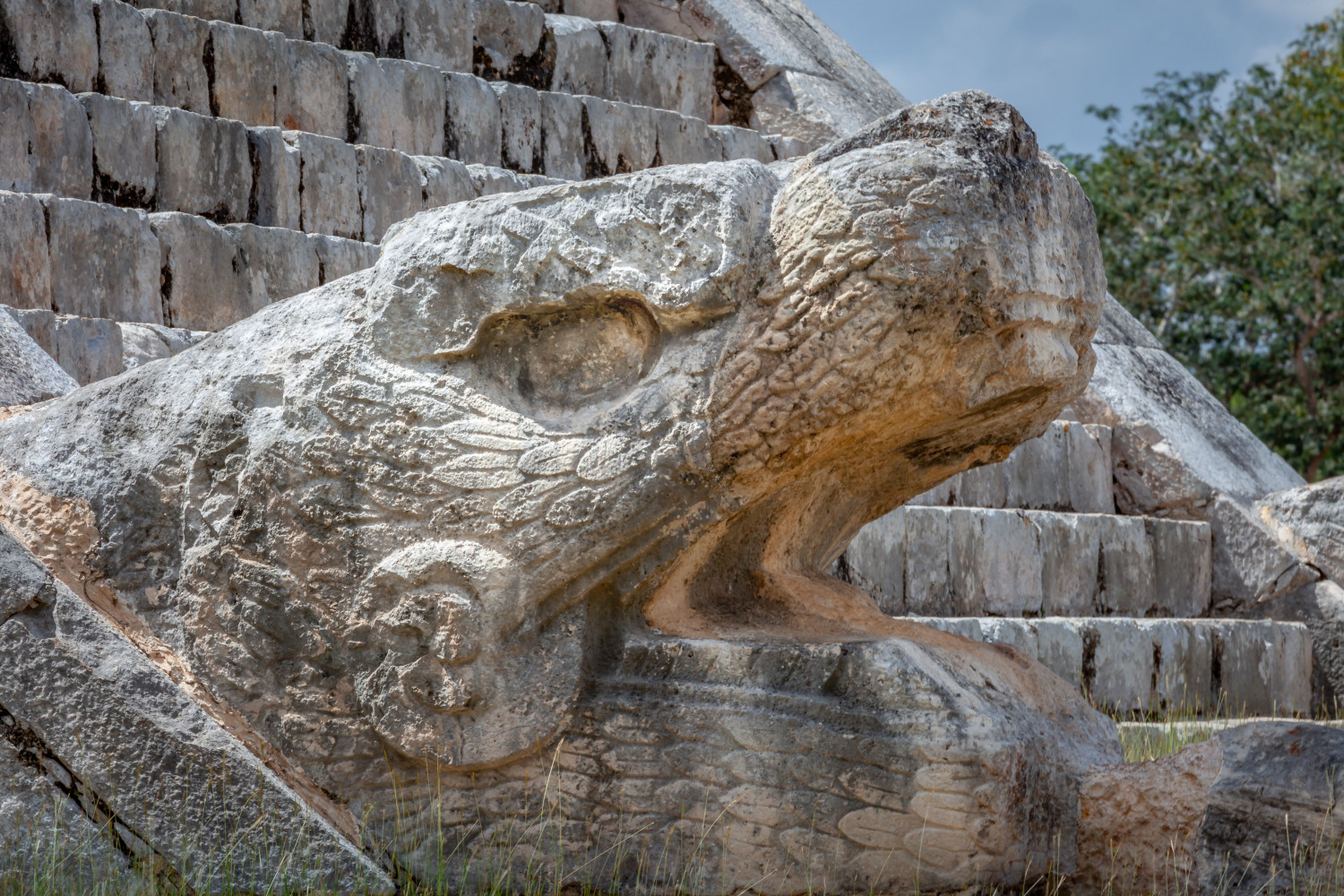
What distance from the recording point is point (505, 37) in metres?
6.07

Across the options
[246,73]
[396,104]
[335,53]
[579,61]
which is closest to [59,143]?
[246,73]

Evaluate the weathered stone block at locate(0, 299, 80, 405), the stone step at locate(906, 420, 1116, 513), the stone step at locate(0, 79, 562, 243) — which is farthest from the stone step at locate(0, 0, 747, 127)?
the stone step at locate(906, 420, 1116, 513)

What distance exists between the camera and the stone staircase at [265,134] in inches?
161

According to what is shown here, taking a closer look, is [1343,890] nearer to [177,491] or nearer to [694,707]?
[694,707]

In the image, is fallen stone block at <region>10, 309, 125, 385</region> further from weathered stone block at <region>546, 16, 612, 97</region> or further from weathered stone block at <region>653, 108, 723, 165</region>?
weathered stone block at <region>546, 16, 612, 97</region>

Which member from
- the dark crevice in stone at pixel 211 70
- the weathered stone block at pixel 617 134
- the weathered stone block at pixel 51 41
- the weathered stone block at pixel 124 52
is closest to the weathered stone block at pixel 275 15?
the dark crevice in stone at pixel 211 70

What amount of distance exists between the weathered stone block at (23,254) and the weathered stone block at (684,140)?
2.68 m

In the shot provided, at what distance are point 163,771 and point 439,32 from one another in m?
4.34

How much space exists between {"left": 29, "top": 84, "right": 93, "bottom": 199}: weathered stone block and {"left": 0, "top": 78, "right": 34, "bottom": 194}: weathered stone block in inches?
0.8

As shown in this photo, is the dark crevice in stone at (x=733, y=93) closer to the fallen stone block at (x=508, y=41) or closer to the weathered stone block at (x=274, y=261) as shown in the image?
the fallen stone block at (x=508, y=41)

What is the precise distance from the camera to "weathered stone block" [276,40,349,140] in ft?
16.9

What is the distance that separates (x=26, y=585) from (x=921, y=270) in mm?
1661

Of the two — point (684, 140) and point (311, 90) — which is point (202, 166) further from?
point (684, 140)

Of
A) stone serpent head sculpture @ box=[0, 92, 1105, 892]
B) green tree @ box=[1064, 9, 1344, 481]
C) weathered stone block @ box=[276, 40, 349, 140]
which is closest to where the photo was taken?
stone serpent head sculpture @ box=[0, 92, 1105, 892]
